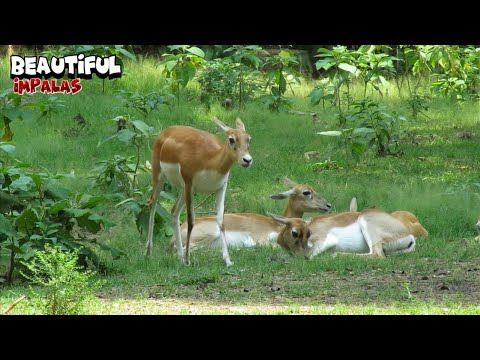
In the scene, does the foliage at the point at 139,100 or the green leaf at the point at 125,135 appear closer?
the green leaf at the point at 125,135

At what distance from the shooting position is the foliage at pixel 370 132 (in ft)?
44.1

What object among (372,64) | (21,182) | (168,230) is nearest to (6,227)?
(21,182)

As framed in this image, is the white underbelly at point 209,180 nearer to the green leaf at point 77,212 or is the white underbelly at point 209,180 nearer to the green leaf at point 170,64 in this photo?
the green leaf at point 77,212

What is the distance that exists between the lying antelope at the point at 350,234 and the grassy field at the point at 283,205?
6.5 inches

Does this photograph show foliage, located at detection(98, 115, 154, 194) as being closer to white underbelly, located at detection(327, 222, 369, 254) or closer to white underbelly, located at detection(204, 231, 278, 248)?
white underbelly, located at detection(204, 231, 278, 248)

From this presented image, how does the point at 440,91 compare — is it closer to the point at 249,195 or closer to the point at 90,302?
the point at 249,195

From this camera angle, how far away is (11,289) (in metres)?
8.21

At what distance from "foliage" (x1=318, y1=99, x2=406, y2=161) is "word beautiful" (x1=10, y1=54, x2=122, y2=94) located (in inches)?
154

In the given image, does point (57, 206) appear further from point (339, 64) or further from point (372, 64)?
point (372, 64)

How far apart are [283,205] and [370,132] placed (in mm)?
2260

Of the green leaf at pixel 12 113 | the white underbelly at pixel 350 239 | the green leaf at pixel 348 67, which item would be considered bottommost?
the white underbelly at pixel 350 239

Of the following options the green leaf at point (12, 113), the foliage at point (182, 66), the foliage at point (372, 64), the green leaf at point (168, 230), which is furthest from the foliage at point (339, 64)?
the green leaf at point (12, 113)

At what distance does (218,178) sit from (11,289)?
231 cm

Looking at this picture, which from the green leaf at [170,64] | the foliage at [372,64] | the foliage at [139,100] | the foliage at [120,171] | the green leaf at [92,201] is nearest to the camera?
the green leaf at [92,201]
